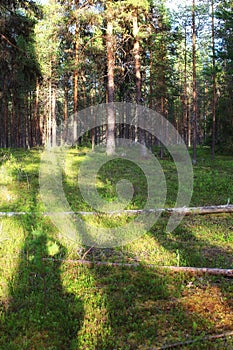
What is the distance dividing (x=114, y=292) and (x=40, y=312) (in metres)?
1.23

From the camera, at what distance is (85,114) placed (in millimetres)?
47438

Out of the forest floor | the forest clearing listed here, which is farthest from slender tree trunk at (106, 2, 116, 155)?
the forest floor

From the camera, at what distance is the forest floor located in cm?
409

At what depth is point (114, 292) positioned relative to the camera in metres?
5.22

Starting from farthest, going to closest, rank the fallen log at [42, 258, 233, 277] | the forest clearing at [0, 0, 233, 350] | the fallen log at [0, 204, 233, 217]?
the fallen log at [0, 204, 233, 217] < the fallen log at [42, 258, 233, 277] < the forest clearing at [0, 0, 233, 350]

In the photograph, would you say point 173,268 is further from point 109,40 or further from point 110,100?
point 109,40

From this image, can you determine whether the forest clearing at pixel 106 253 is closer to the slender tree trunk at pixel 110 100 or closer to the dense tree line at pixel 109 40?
the dense tree line at pixel 109 40

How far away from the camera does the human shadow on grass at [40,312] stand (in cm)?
402

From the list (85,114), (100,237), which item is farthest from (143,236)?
(85,114)

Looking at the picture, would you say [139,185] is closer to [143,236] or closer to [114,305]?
[143,236]

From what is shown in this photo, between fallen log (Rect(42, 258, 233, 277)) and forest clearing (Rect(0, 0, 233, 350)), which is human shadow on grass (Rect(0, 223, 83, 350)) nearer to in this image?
forest clearing (Rect(0, 0, 233, 350))

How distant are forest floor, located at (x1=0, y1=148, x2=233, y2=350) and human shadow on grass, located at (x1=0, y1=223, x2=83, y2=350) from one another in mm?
13

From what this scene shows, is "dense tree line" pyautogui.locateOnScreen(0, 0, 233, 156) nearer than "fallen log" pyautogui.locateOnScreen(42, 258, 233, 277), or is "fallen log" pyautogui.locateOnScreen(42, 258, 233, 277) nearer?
"fallen log" pyautogui.locateOnScreen(42, 258, 233, 277)

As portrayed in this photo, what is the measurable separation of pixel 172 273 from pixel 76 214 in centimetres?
413
